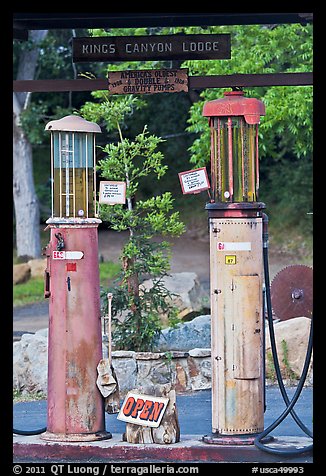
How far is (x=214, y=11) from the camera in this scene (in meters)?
7.71

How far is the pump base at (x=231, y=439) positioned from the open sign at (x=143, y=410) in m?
0.38

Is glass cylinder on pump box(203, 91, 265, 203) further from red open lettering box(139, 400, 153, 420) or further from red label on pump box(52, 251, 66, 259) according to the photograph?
red open lettering box(139, 400, 153, 420)

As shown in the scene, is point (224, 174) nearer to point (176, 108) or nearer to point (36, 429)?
point (36, 429)

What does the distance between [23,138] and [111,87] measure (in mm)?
16605

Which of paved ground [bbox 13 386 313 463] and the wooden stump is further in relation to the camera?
the wooden stump

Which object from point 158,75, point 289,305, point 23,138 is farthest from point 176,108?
point 158,75

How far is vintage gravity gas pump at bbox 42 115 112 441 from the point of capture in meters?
7.96

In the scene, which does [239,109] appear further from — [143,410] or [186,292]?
[186,292]

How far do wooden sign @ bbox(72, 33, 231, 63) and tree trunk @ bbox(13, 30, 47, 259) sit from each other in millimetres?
16156

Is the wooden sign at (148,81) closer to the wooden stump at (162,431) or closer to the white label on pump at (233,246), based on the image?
the white label on pump at (233,246)

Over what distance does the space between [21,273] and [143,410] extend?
1426 centimetres

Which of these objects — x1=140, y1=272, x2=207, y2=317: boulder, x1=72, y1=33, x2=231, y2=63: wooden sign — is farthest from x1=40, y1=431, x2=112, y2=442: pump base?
x1=140, y1=272, x2=207, y2=317: boulder

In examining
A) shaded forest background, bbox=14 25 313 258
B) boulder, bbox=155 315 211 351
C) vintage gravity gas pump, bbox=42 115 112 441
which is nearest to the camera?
vintage gravity gas pump, bbox=42 115 112 441
